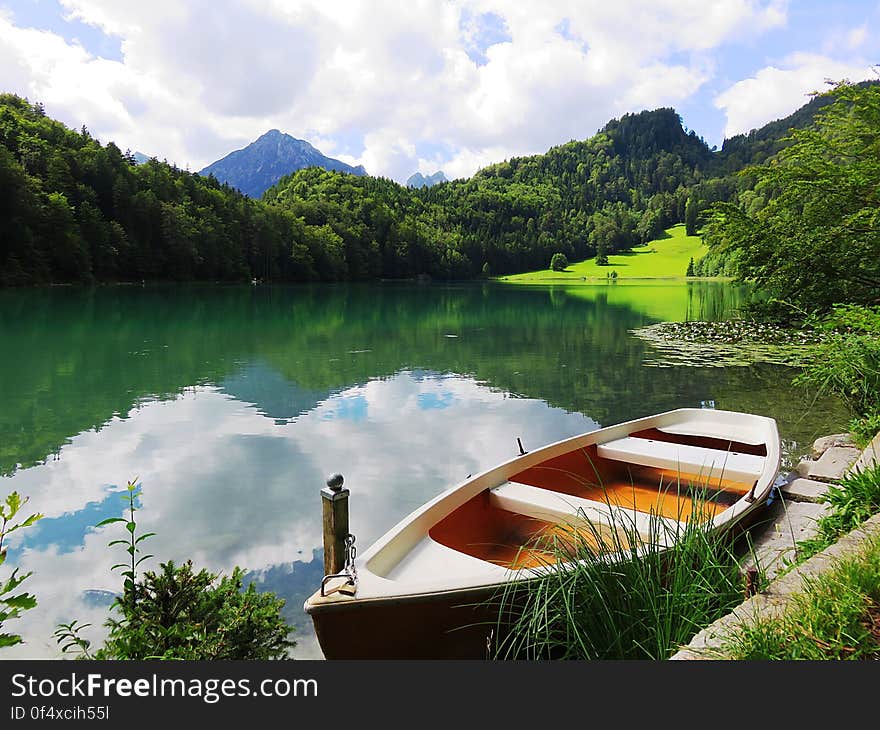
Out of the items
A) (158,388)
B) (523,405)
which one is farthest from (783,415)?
(158,388)

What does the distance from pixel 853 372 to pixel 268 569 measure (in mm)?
7245

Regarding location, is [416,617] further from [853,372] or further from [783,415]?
[783,415]

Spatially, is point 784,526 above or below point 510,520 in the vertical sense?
below

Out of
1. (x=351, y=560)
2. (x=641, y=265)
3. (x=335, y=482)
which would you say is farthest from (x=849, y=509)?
(x=641, y=265)

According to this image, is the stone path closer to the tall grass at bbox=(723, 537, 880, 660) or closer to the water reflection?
the tall grass at bbox=(723, 537, 880, 660)

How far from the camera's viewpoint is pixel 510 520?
548cm

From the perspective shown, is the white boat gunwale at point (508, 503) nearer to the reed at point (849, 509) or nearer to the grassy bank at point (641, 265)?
the reed at point (849, 509)

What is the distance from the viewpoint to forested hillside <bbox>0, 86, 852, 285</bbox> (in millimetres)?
55719

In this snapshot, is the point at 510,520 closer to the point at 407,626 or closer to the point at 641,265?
the point at 407,626

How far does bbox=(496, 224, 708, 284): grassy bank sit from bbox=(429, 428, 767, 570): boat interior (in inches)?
3780

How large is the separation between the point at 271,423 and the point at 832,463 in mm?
8523

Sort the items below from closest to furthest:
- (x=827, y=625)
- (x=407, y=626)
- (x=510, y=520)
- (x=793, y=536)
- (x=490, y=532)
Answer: (x=827, y=625) < (x=407, y=626) < (x=793, y=536) < (x=490, y=532) < (x=510, y=520)

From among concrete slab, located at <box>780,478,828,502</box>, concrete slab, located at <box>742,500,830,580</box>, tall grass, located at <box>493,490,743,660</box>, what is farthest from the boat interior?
concrete slab, located at <box>780,478,828,502</box>

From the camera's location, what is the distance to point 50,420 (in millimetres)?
10938
